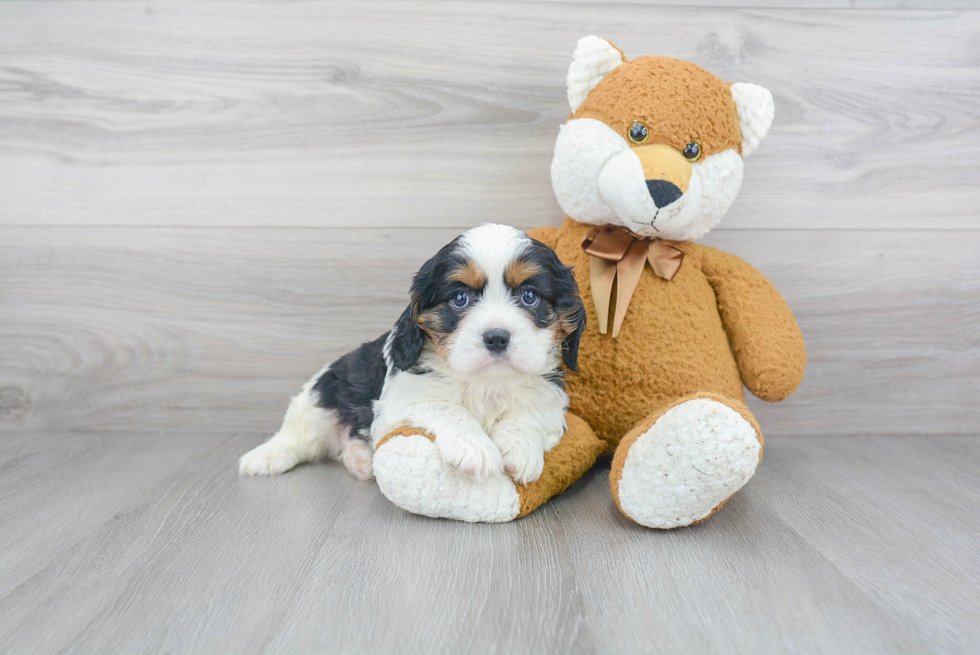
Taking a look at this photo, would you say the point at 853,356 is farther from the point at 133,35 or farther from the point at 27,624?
the point at 133,35

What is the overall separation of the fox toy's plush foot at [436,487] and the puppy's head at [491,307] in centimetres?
18

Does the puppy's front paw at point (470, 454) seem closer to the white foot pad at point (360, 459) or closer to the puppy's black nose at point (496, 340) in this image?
the puppy's black nose at point (496, 340)

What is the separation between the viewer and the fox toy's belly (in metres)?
1.60

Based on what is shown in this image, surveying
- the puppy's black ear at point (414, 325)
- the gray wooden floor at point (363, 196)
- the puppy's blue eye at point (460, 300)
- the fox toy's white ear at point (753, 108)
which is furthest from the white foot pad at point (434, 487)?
the fox toy's white ear at point (753, 108)

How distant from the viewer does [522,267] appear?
1.38 meters

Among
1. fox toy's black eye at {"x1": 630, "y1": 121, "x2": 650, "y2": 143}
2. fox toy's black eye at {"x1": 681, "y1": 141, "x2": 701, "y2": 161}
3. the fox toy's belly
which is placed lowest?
the fox toy's belly

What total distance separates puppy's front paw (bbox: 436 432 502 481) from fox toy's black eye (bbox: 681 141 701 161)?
2.62 ft

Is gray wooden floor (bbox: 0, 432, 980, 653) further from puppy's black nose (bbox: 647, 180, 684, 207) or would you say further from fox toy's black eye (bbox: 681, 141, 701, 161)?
fox toy's black eye (bbox: 681, 141, 701, 161)

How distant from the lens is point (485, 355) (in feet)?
4.31

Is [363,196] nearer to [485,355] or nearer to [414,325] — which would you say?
[414,325]

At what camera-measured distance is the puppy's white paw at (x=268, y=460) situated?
1778 mm

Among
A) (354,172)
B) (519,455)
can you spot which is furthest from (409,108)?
(519,455)

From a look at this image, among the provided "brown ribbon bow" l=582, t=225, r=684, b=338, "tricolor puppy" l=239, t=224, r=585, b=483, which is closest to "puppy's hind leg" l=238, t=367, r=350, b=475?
"tricolor puppy" l=239, t=224, r=585, b=483

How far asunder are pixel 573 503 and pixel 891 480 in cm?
88
